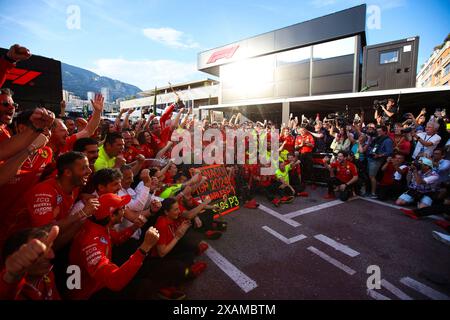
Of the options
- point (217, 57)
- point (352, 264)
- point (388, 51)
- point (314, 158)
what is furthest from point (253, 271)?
point (217, 57)

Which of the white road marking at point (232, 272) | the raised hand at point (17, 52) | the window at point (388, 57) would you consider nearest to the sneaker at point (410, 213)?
the white road marking at point (232, 272)

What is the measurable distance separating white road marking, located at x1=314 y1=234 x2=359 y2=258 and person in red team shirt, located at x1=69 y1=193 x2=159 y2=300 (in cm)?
313

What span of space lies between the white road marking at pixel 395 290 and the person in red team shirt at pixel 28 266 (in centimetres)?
353

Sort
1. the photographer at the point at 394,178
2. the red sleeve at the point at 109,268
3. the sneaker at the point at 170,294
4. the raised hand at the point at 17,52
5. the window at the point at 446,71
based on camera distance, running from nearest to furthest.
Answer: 1. the red sleeve at the point at 109,268
2. the raised hand at the point at 17,52
3. the sneaker at the point at 170,294
4. the photographer at the point at 394,178
5. the window at the point at 446,71

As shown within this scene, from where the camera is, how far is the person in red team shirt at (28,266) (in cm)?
119

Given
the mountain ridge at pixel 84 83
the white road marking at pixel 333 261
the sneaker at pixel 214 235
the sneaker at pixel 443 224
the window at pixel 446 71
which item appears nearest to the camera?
the white road marking at pixel 333 261

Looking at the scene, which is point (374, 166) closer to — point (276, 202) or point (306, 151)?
point (306, 151)

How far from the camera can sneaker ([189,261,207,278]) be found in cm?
287

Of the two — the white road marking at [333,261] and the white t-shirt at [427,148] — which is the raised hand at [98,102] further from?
the white t-shirt at [427,148]

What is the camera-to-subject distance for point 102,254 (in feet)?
5.95

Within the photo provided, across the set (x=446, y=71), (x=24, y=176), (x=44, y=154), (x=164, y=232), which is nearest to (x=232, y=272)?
(x=164, y=232)

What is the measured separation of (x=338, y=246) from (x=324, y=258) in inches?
20.3

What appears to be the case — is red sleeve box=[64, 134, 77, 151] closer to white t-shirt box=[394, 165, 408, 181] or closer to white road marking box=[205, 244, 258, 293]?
white road marking box=[205, 244, 258, 293]
